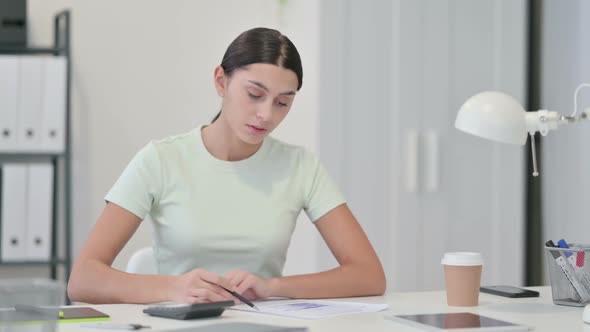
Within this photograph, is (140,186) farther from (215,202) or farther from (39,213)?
(39,213)

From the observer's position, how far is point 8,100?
3221 mm

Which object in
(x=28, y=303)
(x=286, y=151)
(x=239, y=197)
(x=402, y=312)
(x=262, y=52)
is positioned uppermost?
(x=262, y=52)

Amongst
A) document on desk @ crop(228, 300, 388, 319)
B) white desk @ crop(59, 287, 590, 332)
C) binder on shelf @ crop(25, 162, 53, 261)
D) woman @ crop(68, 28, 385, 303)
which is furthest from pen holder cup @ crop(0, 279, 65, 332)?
binder on shelf @ crop(25, 162, 53, 261)

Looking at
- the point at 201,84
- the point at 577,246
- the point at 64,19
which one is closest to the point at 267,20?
the point at 201,84

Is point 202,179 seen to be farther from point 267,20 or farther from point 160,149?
point 267,20

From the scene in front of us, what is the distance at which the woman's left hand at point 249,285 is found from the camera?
71.7 inches

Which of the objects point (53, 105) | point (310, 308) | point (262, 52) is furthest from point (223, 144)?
point (53, 105)

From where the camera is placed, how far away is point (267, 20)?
3.59m

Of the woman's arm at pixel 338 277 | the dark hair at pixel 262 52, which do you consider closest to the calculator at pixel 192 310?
the woman's arm at pixel 338 277

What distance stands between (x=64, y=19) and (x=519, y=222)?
1898 millimetres

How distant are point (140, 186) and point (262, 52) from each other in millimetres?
415

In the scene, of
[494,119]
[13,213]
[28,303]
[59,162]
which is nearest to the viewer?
[28,303]

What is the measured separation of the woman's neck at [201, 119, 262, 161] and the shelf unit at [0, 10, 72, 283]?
1200mm

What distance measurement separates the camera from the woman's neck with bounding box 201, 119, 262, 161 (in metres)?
2.21
